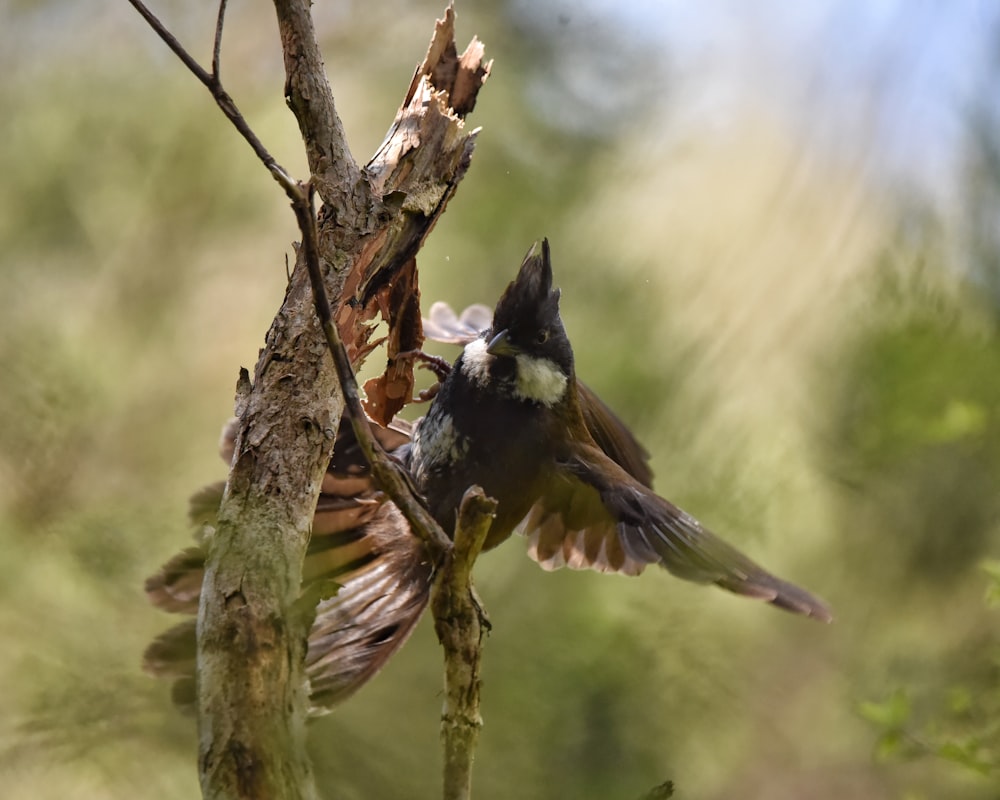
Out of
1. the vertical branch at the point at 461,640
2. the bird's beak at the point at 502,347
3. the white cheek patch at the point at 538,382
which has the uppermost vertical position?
the bird's beak at the point at 502,347

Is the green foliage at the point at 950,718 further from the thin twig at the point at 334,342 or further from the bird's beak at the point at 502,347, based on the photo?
the thin twig at the point at 334,342

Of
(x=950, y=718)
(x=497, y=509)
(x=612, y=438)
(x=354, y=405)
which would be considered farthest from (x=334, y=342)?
(x=950, y=718)

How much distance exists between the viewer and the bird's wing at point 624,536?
1.22 meters

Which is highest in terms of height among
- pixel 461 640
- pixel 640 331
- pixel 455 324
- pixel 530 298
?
pixel 640 331

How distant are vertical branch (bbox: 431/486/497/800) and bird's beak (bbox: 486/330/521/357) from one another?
2.07 ft

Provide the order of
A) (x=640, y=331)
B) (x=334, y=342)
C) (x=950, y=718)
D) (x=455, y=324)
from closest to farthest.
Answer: (x=334, y=342), (x=455, y=324), (x=950, y=718), (x=640, y=331)

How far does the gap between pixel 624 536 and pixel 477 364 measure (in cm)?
39

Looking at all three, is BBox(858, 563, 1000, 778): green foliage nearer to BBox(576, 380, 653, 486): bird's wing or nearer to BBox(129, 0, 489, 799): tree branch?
BBox(576, 380, 653, 486): bird's wing

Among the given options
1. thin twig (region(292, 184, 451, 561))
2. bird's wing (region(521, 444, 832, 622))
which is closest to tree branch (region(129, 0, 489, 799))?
thin twig (region(292, 184, 451, 561))

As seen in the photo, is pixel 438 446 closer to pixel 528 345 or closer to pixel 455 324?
pixel 528 345

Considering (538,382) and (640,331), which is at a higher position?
(640,331)

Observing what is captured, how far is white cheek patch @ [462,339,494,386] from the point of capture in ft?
4.92

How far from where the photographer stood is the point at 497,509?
1.35 metres

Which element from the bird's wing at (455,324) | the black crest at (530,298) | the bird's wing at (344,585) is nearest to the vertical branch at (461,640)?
the bird's wing at (344,585)
